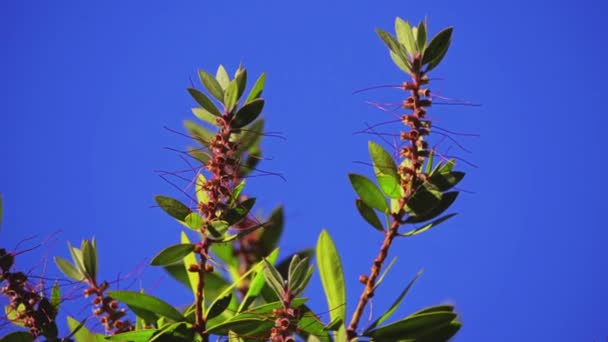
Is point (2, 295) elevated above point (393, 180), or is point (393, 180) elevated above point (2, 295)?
point (393, 180)

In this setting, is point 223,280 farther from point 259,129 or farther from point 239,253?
point 259,129

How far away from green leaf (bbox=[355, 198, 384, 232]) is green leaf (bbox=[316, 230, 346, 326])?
0.35 feet

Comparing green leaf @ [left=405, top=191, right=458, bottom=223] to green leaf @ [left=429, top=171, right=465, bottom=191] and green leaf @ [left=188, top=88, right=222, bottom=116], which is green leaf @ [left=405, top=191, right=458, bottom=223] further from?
green leaf @ [left=188, top=88, right=222, bottom=116]

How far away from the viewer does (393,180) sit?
2.16 meters

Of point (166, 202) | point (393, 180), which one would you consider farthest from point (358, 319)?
point (166, 202)

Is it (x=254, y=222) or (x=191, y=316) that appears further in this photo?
(x=254, y=222)

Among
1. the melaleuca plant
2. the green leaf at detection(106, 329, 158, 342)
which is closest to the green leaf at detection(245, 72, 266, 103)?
the melaleuca plant

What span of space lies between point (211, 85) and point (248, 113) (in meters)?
0.15

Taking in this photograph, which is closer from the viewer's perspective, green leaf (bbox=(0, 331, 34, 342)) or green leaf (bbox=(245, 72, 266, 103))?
green leaf (bbox=(0, 331, 34, 342))

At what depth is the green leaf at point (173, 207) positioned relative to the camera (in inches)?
84.9

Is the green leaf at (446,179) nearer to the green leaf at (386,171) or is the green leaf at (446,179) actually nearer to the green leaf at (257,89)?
the green leaf at (386,171)

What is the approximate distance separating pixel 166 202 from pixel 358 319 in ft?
1.80

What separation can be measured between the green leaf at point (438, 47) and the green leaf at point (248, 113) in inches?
16.5

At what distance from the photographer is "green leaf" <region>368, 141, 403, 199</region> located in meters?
2.16
